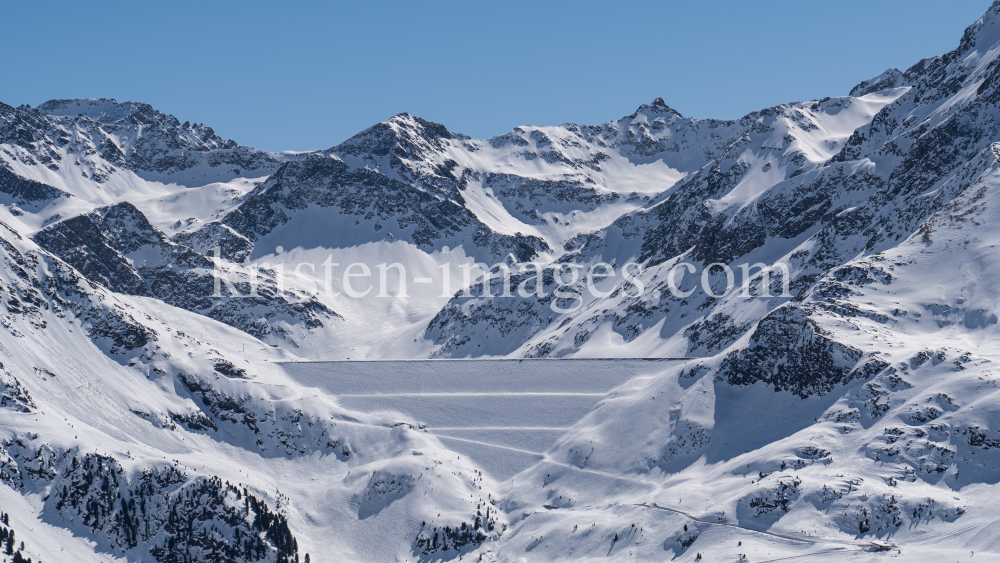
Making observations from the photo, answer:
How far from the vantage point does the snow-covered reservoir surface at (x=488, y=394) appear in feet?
379

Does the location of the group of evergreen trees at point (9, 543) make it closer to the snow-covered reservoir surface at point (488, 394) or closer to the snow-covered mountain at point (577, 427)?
the snow-covered mountain at point (577, 427)

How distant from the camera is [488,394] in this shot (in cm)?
12312


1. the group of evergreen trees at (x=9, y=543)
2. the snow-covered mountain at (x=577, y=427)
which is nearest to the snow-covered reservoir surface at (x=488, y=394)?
the snow-covered mountain at (x=577, y=427)

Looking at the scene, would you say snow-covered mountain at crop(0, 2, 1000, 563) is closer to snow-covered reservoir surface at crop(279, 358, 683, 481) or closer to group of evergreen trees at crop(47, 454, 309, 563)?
group of evergreen trees at crop(47, 454, 309, 563)

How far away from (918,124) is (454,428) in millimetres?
104498

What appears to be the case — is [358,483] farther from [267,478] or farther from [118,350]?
[118,350]

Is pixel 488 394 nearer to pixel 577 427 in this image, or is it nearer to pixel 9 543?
pixel 577 427

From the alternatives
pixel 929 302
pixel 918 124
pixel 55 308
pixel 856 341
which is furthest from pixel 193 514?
pixel 918 124

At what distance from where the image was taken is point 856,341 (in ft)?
329

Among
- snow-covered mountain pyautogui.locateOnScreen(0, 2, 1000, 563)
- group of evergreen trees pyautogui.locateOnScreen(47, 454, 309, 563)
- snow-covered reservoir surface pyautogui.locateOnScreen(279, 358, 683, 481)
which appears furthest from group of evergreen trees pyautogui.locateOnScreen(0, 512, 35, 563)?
snow-covered reservoir surface pyautogui.locateOnScreen(279, 358, 683, 481)

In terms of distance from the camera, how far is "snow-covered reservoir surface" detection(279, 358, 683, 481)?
115438 mm

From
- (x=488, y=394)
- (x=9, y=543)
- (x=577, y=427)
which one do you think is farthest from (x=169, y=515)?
(x=577, y=427)

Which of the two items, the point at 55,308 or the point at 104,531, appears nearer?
the point at 104,531

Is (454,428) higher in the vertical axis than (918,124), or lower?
lower
